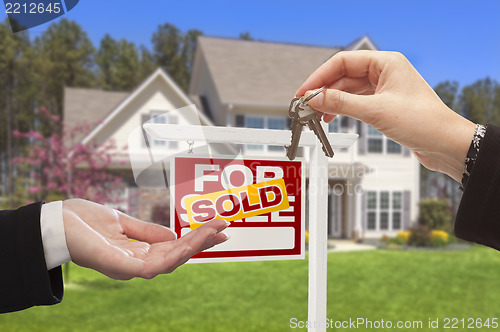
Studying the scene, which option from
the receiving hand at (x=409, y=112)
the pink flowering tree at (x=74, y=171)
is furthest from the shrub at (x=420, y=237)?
the receiving hand at (x=409, y=112)

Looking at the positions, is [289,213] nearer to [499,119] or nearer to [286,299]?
[286,299]

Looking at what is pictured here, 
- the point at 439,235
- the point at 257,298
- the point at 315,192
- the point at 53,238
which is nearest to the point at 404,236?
the point at 439,235

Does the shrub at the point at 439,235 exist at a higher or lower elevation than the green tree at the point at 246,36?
lower

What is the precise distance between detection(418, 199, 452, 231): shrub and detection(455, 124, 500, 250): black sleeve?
16483 millimetres

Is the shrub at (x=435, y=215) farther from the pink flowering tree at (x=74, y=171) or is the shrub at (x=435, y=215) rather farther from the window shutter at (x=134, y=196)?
the pink flowering tree at (x=74, y=171)

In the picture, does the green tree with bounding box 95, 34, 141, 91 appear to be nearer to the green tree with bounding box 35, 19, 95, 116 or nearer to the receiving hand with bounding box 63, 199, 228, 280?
the green tree with bounding box 35, 19, 95, 116

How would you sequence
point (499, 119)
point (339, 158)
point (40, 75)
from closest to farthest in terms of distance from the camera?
point (339, 158) → point (40, 75) → point (499, 119)

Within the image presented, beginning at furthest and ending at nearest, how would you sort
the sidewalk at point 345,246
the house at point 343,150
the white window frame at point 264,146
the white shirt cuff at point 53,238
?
the house at point 343,150
the white window frame at point 264,146
the sidewalk at point 345,246
the white shirt cuff at point 53,238

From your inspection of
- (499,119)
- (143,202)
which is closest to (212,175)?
(143,202)

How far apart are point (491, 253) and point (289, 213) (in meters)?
14.0

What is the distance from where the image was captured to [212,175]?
106 inches

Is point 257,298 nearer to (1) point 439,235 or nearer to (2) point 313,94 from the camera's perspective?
(2) point 313,94

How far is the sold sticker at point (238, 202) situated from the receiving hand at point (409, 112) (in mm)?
992

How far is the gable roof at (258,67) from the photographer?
54.3ft
